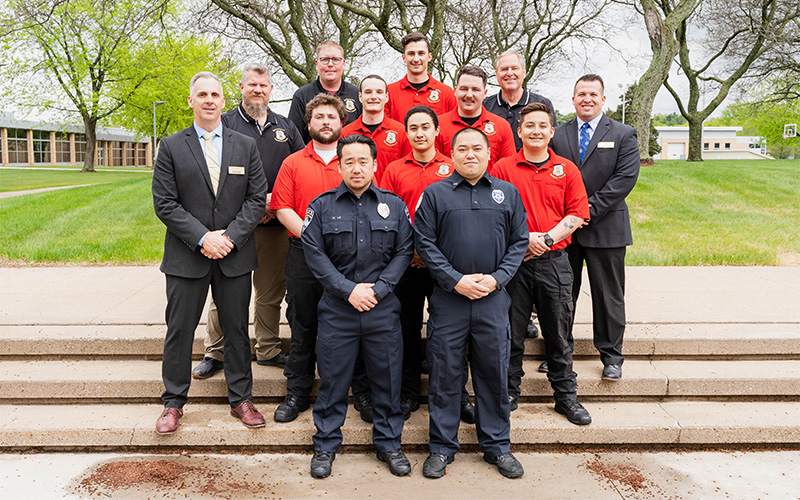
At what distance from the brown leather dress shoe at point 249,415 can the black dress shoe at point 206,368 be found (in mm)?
480

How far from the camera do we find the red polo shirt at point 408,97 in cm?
492

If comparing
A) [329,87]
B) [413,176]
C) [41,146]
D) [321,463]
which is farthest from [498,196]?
[41,146]

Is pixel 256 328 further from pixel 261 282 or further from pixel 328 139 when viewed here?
pixel 328 139

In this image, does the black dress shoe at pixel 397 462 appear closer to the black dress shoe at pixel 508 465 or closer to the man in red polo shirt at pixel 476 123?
the black dress shoe at pixel 508 465

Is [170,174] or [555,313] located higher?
[170,174]

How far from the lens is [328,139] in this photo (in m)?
4.03

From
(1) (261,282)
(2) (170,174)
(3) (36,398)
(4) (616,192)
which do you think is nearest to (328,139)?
(2) (170,174)

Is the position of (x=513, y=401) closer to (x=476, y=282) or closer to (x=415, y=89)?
(x=476, y=282)

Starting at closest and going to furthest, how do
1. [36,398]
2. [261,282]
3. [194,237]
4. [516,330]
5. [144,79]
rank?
[194,237] < [516,330] < [36,398] < [261,282] < [144,79]

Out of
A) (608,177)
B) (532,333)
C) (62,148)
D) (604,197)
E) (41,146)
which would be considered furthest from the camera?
(62,148)

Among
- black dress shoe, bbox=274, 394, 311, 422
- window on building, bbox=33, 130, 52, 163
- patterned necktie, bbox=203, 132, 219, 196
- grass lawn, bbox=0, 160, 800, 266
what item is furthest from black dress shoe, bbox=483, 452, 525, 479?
window on building, bbox=33, 130, 52, 163

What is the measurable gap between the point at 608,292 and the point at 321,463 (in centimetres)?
244

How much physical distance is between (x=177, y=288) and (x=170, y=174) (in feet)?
2.49

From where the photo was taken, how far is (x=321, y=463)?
3.61m
